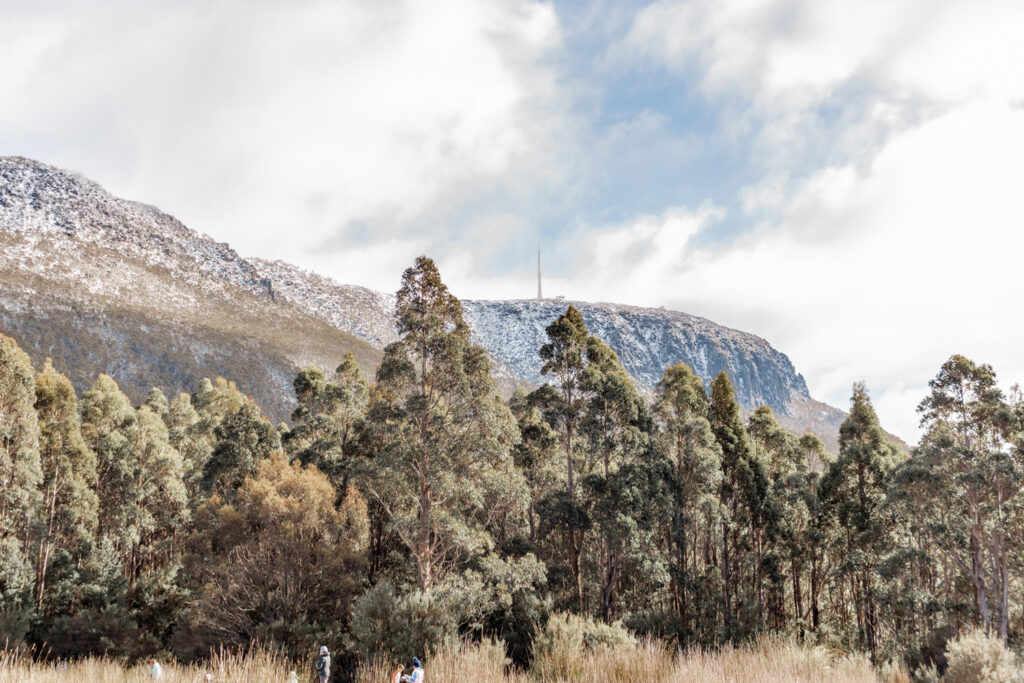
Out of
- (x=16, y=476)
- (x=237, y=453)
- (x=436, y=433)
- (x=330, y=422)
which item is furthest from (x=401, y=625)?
(x=237, y=453)

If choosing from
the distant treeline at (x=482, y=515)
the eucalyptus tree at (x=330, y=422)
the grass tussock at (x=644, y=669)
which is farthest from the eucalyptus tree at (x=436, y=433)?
the eucalyptus tree at (x=330, y=422)

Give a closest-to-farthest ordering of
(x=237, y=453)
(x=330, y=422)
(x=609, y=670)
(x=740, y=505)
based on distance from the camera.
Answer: (x=609, y=670) → (x=740, y=505) → (x=237, y=453) → (x=330, y=422)

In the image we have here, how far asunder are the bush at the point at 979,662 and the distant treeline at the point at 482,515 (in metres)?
4.75

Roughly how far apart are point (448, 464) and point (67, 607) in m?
23.4

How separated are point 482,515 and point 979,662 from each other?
1700 centimetres

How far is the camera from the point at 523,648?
20688 mm

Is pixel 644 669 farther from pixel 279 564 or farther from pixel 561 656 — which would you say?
pixel 279 564

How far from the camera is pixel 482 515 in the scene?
Result: 80.1 ft

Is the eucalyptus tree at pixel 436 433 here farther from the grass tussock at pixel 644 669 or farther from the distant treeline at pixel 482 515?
the grass tussock at pixel 644 669

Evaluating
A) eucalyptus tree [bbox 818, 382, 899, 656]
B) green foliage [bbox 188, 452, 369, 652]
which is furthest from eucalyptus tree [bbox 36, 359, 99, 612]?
eucalyptus tree [bbox 818, 382, 899, 656]

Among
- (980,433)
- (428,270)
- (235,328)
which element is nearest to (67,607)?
(428,270)

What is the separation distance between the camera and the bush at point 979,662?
10.2 meters

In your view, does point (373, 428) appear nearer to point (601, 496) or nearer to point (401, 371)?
point (401, 371)

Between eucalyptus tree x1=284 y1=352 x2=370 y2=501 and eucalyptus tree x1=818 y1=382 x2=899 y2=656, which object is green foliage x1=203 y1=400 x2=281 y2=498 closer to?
eucalyptus tree x1=284 y1=352 x2=370 y2=501
